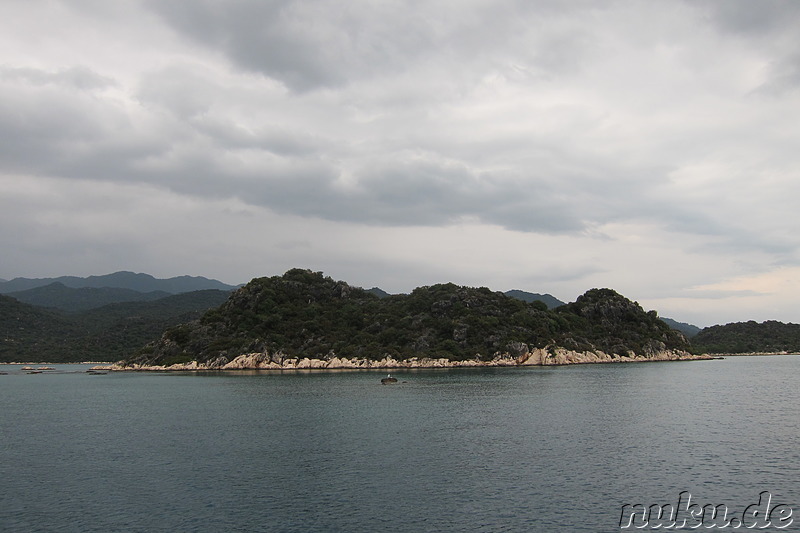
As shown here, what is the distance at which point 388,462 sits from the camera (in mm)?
47094

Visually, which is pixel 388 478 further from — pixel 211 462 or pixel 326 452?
pixel 211 462

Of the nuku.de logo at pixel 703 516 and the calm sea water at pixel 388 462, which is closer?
the nuku.de logo at pixel 703 516

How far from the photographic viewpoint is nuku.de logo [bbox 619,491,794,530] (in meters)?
31.4

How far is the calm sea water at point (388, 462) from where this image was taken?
34.0 metres

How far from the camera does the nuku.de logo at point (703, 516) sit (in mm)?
31359

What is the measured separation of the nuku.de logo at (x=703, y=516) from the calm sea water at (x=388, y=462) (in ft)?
2.80

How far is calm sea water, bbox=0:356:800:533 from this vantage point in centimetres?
3397

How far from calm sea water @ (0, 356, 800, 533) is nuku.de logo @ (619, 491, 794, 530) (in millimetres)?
854

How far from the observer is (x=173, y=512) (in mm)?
34750

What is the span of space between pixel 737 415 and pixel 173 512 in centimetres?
6716

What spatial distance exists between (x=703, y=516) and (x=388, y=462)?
77.6 feet

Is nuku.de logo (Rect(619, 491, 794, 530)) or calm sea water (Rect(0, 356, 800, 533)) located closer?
nuku.de logo (Rect(619, 491, 794, 530))

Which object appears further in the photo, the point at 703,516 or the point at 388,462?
the point at 388,462

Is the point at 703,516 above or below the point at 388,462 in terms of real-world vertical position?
above
